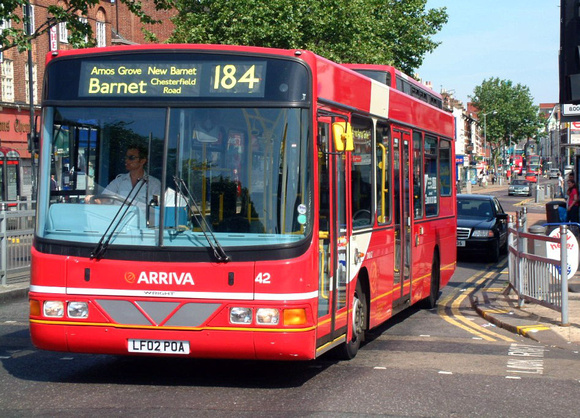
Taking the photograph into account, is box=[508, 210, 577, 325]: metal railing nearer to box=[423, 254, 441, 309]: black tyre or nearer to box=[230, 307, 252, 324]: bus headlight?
box=[423, 254, 441, 309]: black tyre

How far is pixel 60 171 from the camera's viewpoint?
305 inches

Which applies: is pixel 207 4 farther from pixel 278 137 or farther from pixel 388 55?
pixel 278 137

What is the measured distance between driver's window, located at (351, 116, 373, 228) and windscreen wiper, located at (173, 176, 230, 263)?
6.29 ft

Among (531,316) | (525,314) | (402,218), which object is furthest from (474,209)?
(402,218)

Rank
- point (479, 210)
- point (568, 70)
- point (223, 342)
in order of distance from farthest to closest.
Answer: point (479, 210) < point (568, 70) < point (223, 342)

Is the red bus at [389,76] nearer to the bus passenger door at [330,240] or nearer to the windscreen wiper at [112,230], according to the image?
the bus passenger door at [330,240]

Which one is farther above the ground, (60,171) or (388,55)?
(388,55)

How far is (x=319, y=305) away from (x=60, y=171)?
245 centimetres

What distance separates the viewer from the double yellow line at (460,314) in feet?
36.4

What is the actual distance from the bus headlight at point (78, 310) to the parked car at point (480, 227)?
15.4 m

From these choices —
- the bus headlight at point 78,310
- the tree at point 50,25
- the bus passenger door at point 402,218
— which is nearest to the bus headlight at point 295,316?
the bus headlight at point 78,310

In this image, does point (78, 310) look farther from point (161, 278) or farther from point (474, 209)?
point (474, 209)

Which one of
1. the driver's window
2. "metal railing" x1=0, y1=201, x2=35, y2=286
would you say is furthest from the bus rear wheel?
"metal railing" x1=0, y1=201, x2=35, y2=286

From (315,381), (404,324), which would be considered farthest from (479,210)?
(315,381)
